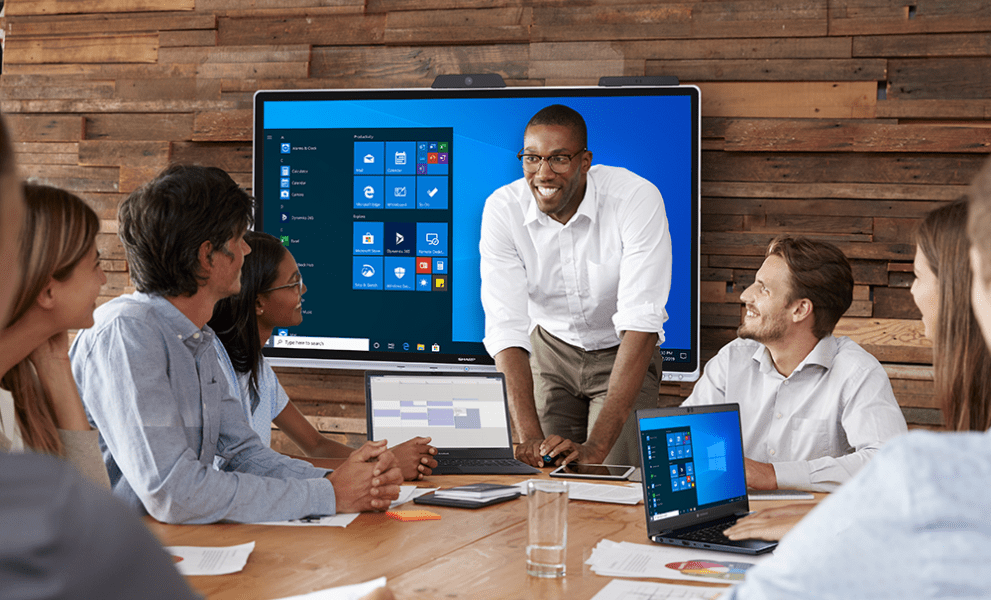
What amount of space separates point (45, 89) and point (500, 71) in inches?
87.1

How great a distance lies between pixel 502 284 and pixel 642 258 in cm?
50

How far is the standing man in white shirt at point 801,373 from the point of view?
7.22ft

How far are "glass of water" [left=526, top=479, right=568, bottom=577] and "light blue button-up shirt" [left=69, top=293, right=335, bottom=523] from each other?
0.52m

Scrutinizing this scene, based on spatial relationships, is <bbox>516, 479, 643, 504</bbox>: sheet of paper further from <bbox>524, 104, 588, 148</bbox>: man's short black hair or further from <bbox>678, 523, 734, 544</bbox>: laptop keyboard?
<bbox>524, 104, 588, 148</bbox>: man's short black hair

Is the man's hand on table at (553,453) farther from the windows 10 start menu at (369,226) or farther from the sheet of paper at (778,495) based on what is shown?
the windows 10 start menu at (369,226)

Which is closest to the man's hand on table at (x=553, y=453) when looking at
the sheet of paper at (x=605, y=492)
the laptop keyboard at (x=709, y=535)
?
the sheet of paper at (x=605, y=492)

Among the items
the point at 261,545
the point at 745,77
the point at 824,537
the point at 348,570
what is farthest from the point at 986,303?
the point at 745,77

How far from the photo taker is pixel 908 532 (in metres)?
0.62

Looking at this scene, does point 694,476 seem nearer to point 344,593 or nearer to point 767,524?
point 767,524

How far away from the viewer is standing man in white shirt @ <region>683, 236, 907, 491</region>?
2.20 meters

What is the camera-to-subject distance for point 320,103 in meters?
3.68

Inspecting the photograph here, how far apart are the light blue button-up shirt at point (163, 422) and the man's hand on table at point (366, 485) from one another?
0.03 meters

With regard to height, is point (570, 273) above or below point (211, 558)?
above

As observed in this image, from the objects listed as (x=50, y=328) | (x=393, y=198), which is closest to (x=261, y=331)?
(x=50, y=328)
